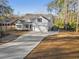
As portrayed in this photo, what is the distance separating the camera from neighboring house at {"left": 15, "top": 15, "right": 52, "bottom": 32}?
68.6 metres

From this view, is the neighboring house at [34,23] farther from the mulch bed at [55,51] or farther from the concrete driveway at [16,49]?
the mulch bed at [55,51]

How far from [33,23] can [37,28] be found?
2.15 meters

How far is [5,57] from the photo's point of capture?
1841 centimetres

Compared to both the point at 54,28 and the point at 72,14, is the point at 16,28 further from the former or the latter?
the point at 72,14

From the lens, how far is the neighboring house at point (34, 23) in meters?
68.6

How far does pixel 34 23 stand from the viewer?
69.9 m

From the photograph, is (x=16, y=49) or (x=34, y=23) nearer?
(x=16, y=49)

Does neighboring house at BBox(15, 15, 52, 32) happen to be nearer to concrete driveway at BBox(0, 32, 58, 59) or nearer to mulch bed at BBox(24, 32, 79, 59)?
concrete driveway at BBox(0, 32, 58, 59)

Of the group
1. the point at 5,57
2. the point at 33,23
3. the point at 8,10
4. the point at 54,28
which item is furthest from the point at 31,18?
the point at 5,57

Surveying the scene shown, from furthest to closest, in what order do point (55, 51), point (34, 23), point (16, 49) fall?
point (34, 23), point (16, 49), point (55, 51)

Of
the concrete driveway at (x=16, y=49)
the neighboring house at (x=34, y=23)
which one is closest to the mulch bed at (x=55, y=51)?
the concrete driveway at (x=16, y=49)

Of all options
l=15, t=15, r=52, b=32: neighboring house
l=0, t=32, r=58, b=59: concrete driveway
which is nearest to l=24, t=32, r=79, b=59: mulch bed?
l=0, t=32, r=58, b=59: concrete driveway

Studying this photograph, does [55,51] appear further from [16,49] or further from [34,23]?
[34,23]

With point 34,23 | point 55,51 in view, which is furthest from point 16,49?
point 34,23
